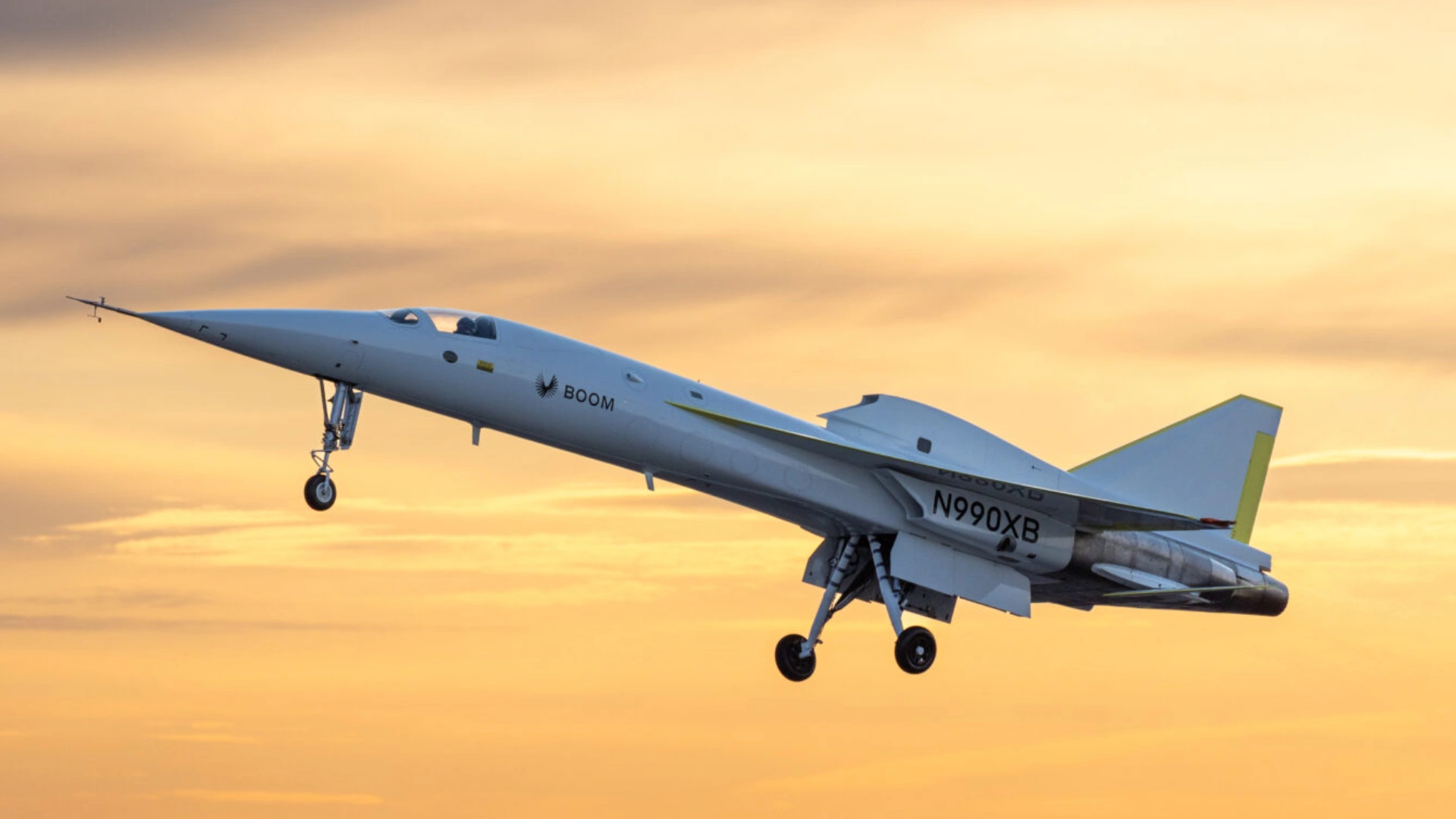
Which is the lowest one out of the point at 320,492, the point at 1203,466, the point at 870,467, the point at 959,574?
the point at 320,492

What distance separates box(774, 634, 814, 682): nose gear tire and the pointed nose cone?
42.5ft

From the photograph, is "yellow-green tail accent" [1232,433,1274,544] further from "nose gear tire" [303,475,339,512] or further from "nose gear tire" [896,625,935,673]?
"nose gear tire" [303,475,339,512]

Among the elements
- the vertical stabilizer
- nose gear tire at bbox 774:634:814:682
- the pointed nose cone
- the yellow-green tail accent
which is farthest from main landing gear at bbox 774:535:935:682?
the pointed nose cone

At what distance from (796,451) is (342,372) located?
8494 millimetres

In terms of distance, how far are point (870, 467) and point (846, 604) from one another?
3341 mm

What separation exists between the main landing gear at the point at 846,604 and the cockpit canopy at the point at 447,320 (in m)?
8.57

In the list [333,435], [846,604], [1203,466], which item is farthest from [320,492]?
[1203,466]

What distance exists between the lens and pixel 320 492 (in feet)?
93.8

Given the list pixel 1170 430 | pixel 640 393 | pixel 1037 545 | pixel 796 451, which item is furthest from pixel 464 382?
pixel 1170 430

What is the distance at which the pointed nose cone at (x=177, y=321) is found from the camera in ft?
90.6

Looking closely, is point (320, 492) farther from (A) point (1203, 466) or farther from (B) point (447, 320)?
(A) point (1203, 466)

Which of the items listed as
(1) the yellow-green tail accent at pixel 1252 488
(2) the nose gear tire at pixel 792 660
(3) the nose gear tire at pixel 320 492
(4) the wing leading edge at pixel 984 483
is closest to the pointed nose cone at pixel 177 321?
(3) the nose gear tire at pixel 320 492

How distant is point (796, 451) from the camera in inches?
1273

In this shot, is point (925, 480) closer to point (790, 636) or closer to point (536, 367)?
Answer: point (790, 636)
